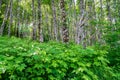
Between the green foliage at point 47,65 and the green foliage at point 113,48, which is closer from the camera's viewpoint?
the green foliage at point 47,65

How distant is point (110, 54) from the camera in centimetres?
816

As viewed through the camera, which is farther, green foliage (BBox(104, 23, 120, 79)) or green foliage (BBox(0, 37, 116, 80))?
green foliage (BBox(104, 23, 120, 79))

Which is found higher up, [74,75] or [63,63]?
[63,63]

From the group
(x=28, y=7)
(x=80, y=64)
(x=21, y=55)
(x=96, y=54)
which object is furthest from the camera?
(x=28, y=7)

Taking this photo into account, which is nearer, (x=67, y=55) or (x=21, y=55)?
(x=21, y=55)

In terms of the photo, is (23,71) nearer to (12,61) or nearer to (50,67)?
(12,61)

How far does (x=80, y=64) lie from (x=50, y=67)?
84 centimetres

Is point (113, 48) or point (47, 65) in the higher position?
point (113, 48)

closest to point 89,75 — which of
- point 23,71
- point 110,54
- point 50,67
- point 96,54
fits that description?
point 96,54

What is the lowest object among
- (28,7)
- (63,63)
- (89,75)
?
(89,75)

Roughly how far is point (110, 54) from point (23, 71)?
467cm

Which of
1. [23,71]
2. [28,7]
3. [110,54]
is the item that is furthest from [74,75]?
[28,7]

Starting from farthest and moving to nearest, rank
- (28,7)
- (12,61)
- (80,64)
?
(28,7), (80,64), (12,61)

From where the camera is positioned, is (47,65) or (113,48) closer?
(47,65)
